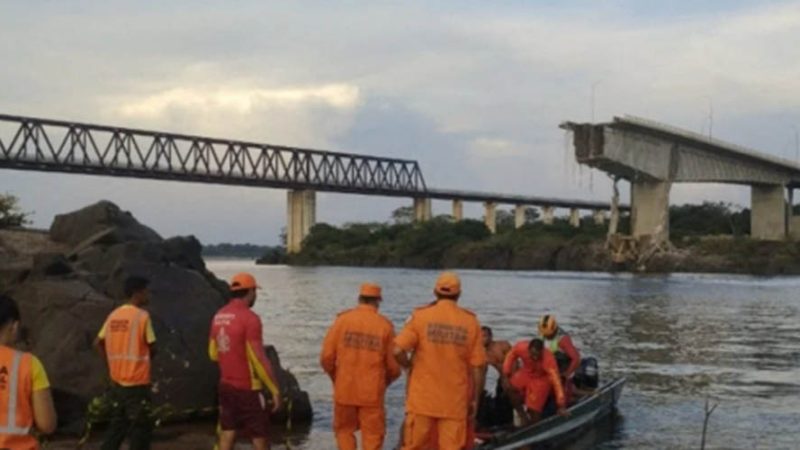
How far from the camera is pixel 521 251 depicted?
138 metres

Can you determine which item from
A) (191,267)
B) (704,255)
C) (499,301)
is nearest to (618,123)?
(704,255)

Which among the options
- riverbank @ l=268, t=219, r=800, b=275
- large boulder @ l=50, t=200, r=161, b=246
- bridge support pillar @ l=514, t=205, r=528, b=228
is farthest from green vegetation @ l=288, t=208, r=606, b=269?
large boulder @ l=50, t=200, r=161, b=246

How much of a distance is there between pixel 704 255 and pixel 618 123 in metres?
25.3

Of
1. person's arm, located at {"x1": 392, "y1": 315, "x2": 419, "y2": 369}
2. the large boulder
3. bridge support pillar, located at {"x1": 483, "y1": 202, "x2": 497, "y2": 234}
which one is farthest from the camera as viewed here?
bridge support pillar, located at {"x1": 483, "y1": 202, "x2": 497, "y2": 234}

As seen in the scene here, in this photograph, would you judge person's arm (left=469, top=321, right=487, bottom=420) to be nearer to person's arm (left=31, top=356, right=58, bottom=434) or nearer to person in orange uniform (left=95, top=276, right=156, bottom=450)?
person in orange uniform (left=95, top=276, right=156, bottom=450)

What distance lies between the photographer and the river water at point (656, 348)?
17.6 meters

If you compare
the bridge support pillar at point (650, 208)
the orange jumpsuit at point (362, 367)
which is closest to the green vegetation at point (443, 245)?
the bridge support pillar at point (650, 208)

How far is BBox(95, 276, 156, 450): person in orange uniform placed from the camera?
9727mm

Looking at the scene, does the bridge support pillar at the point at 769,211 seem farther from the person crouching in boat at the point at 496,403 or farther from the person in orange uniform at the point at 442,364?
the person in orange uniform at the point at 442,364

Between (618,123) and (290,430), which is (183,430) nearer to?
(290,430)

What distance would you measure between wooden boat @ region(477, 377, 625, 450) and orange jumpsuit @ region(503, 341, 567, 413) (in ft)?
0.90

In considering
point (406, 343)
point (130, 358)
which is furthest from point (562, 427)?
point (130, 358)

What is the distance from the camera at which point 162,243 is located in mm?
18000

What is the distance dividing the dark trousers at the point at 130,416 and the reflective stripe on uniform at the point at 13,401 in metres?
3.74
